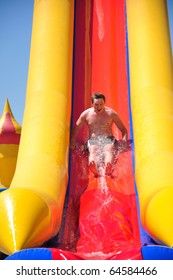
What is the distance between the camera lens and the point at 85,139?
7.39ft

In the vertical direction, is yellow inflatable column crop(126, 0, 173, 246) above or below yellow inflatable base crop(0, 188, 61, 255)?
above

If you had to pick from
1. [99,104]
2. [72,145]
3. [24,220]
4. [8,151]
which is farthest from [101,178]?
[8,151]

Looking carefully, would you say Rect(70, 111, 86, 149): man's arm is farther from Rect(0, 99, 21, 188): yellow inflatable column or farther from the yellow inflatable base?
Rect(0, 99, 21, 188): yellow inflatable column

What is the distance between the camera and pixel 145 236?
5.27ft

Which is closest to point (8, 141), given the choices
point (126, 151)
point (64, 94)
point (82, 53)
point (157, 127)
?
point (82, 53)

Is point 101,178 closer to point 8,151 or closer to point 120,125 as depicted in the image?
point 120,125

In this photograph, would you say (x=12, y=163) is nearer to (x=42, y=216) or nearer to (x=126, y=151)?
(x=126, y=151)

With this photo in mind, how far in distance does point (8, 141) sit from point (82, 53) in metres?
1.23

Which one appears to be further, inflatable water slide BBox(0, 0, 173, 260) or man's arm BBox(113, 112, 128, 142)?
man's arm BBox(113, 112, 128, 142)

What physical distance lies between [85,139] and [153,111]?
1.56 feet

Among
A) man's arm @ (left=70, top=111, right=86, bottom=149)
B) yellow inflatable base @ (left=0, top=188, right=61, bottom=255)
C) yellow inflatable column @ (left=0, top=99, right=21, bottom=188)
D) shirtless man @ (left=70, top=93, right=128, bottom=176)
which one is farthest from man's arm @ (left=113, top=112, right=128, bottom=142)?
yellow inflatable column @ (left=0, top=99, right=21, bottom=188)

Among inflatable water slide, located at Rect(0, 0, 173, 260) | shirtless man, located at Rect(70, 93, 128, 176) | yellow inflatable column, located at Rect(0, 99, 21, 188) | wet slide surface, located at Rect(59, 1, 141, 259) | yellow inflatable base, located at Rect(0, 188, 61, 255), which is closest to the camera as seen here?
yellow inflatable base, located at Rect(0, 188, 61, 255)

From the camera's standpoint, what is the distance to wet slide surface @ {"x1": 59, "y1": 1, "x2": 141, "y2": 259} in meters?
1.56

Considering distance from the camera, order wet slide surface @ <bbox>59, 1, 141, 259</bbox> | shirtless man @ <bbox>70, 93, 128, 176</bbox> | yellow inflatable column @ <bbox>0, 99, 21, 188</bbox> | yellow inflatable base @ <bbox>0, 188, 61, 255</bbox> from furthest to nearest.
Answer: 1. yellow inflatable column @ <bbox>0, 99, 21, 188</bbox>
2. shirtless man @ <bbox>70, 93, 128, 176</bbox>
3. wet slide surface @ <bbox>59, 1, 141, 259</bbox>
4. yellow inflatable base @ <bbox>0, 188, 61, 255</bbox>
